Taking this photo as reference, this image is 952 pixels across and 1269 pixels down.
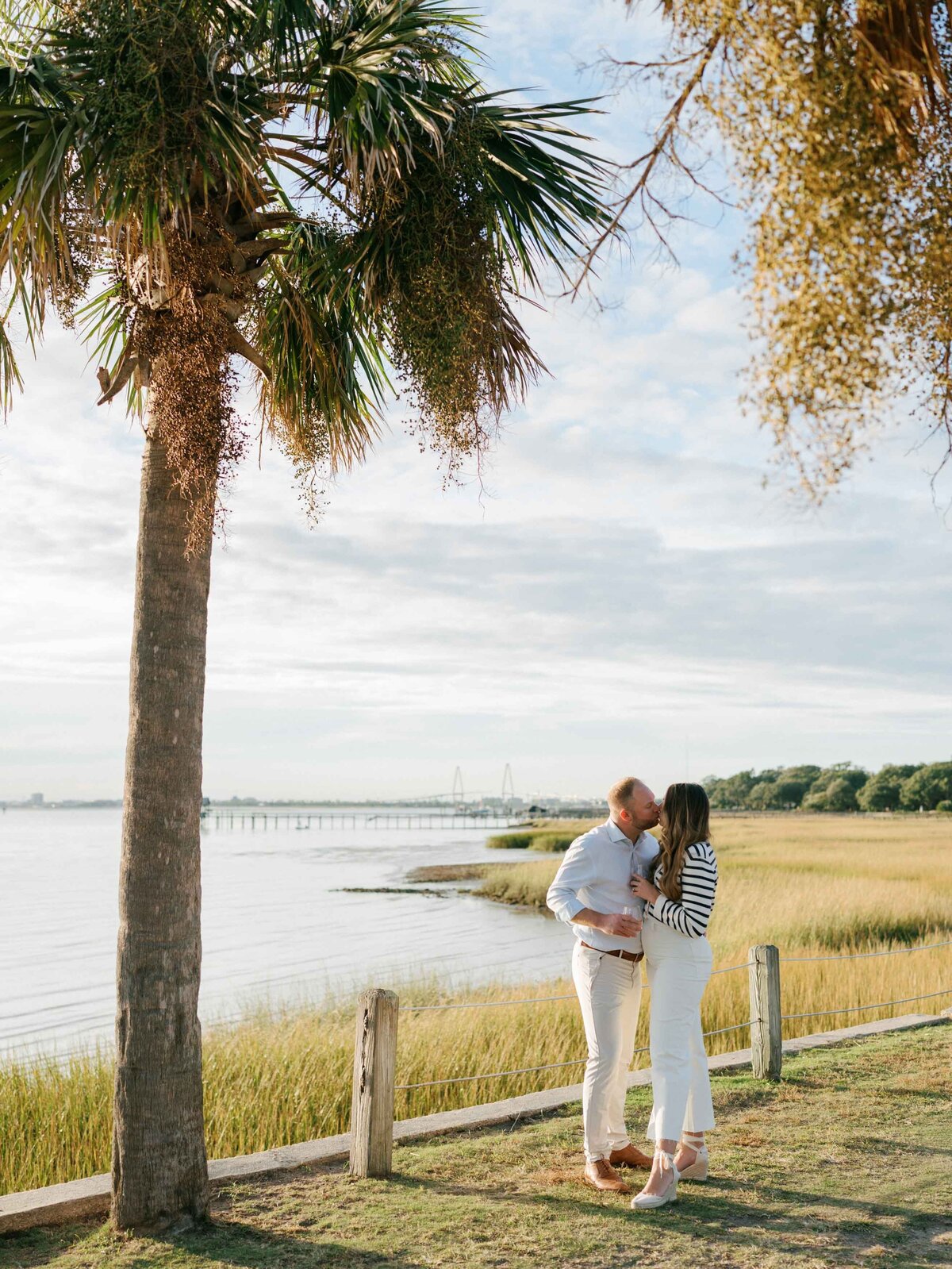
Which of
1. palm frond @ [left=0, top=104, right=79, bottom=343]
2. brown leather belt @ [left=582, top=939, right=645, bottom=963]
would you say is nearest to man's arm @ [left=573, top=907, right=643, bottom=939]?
brown leather belt @ [left=582, top=939, right=645, bottom=963]

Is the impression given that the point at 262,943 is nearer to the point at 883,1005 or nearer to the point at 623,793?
the point at 883,1005

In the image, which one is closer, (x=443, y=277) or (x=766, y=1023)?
(x=443, y=277)

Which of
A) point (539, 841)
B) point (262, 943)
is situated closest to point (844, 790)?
point (539, 841)

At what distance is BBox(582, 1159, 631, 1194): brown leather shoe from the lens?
5824 millimetres

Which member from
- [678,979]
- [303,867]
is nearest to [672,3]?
[678,979]

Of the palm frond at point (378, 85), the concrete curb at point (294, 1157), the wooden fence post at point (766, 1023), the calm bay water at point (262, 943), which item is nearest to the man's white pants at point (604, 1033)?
the concrete curb at point (294, 1157)

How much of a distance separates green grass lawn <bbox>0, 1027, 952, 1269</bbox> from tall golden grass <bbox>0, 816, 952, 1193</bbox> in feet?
5.01

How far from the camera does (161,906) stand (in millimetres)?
5605

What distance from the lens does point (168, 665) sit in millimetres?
5750

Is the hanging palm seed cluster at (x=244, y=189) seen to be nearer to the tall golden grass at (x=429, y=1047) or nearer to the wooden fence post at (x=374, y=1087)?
the wooden fence post at (x=374, y=1087)

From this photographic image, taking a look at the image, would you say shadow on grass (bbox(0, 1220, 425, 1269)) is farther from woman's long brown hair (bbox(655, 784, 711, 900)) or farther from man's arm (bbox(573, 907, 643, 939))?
woman's long brown hair (bbox(655, 784, 711, 900))

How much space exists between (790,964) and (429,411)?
33.0 feet

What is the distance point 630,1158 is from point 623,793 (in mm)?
2038

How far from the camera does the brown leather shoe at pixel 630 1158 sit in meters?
6.14
